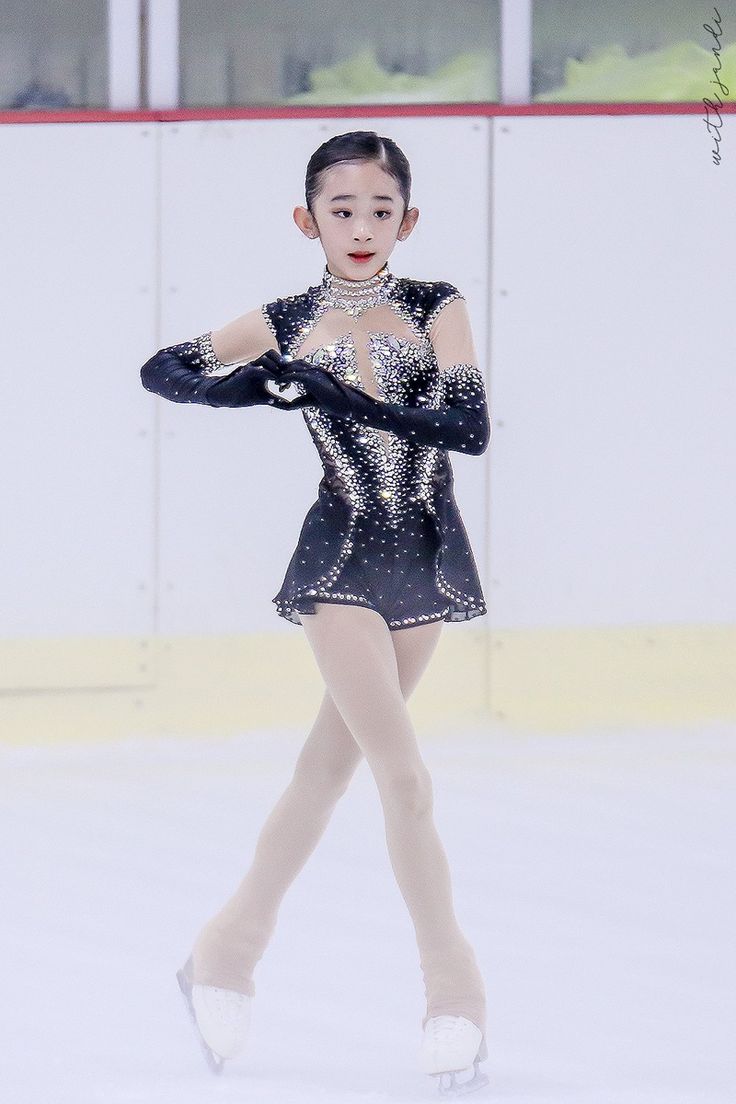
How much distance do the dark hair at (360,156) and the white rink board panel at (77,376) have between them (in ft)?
5.74

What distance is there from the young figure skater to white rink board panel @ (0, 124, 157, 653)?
66.5 inches

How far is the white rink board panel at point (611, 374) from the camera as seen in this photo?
3549 millimetres

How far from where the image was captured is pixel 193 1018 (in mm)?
1859

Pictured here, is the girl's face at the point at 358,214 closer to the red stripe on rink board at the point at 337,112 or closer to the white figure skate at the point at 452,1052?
the white figure skate at the point at 452,1052

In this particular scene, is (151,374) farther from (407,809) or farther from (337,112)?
(337,112)

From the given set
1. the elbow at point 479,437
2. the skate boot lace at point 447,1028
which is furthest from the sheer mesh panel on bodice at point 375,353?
the skate boot lace at point 447,1028

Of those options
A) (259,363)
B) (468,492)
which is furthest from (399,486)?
(468,492)

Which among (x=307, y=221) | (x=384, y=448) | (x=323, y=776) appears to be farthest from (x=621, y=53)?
(x=323, y=776)

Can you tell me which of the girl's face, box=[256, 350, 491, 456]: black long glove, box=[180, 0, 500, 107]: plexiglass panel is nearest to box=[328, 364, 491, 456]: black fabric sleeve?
box=[256, 350, 491, 456]: black long glove

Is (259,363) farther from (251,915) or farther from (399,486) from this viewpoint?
(251,915)

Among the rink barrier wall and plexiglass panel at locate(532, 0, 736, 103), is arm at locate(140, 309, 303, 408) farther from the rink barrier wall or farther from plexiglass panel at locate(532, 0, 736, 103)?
plexiglass panel at locate(532, 0, 736, 103)

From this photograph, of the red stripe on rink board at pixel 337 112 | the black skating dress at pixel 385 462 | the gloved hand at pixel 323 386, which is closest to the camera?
the gloved hand at pixel 323 386

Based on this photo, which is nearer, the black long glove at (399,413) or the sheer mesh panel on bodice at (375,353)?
the black long glove at (399,413)

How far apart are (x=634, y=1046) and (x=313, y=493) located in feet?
6.42
